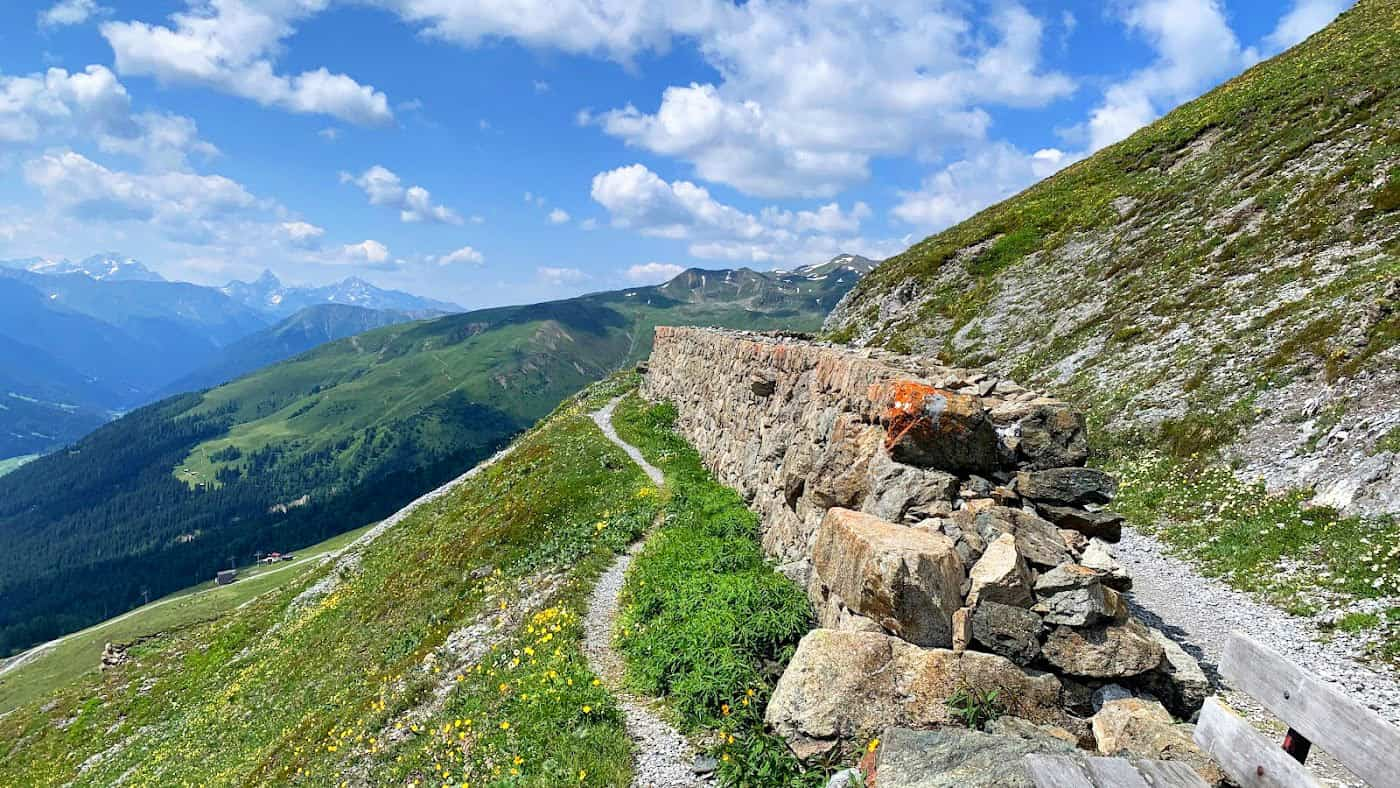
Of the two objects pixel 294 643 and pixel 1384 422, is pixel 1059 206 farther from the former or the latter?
pixel 294 643

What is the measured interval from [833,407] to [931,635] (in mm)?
8740

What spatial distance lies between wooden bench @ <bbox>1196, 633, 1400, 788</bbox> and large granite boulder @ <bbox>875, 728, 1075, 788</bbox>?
1944 millimetres

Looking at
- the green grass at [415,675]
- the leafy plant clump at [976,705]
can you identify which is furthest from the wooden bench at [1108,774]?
the green grass at [415,675]

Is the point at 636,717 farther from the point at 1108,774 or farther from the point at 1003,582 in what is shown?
the point at 1108,774

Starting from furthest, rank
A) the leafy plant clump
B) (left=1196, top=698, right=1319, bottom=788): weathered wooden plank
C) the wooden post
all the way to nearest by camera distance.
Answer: the leafy plant clump, the wooden post, (left=1196, top=698, right=1319, bottom=788): weathered wooden plank

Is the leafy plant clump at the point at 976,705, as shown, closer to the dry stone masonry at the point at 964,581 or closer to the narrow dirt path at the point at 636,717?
the dry stone masonry at the point at 964,581

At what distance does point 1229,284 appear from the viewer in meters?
32.9

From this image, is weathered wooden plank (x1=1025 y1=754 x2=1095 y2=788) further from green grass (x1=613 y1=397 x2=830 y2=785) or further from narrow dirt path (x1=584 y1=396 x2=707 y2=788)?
narrow dirt path (x1=584 y1=396 x2=707 y2=788)

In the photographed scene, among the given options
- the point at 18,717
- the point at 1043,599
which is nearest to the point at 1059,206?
the point at 1043,599

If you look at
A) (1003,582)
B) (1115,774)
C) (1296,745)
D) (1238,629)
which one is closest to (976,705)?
(1003,582)

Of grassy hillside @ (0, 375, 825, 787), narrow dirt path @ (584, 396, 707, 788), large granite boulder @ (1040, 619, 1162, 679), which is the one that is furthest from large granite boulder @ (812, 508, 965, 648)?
narrow dirt path @ (584, 396, 707, 788)

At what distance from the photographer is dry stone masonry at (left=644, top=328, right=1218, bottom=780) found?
916cm

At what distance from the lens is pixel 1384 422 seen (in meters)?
18.7

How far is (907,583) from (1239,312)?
30175 mm
